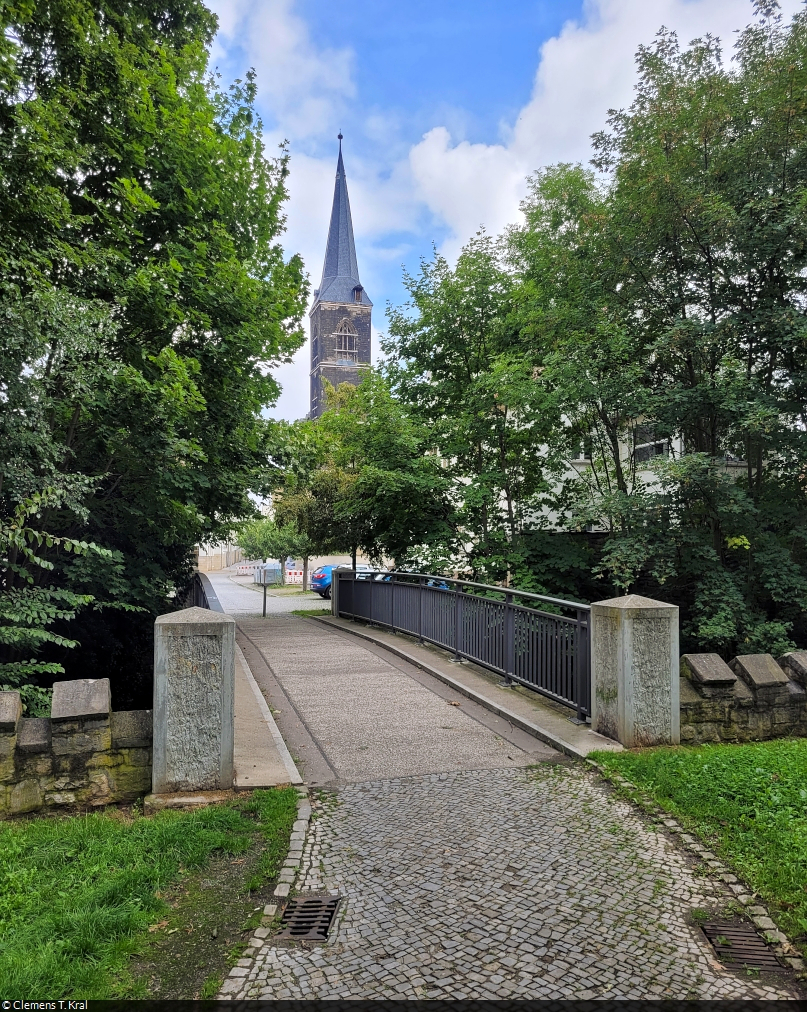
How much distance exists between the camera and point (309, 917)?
10.5 ft

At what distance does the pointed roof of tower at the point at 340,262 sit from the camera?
85500mm

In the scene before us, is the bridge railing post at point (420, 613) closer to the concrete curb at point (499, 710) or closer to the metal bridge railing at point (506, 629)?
the metal bridge railing at point (506, 629)

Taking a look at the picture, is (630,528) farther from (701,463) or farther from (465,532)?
(465,532)

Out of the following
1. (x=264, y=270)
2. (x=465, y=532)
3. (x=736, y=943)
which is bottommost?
(x=736, y=943)

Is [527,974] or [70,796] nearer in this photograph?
[527,974]

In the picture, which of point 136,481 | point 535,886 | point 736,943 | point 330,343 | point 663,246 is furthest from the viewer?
point 330,343

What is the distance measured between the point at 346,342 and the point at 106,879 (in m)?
87.8

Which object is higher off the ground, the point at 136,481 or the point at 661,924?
the point at 136,481

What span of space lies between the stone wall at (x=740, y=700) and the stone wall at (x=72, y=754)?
4.42 metres

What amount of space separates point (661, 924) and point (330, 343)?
87.4m

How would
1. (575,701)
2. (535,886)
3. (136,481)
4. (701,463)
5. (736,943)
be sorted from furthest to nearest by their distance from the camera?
(701,463)
(136,481)
(575,701)
(535,886)
(736,943)

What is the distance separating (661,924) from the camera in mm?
3086

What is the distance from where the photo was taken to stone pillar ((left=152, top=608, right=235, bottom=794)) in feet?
15.3

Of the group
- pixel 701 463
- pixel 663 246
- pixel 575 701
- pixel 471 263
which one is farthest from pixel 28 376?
pixel 471 263
